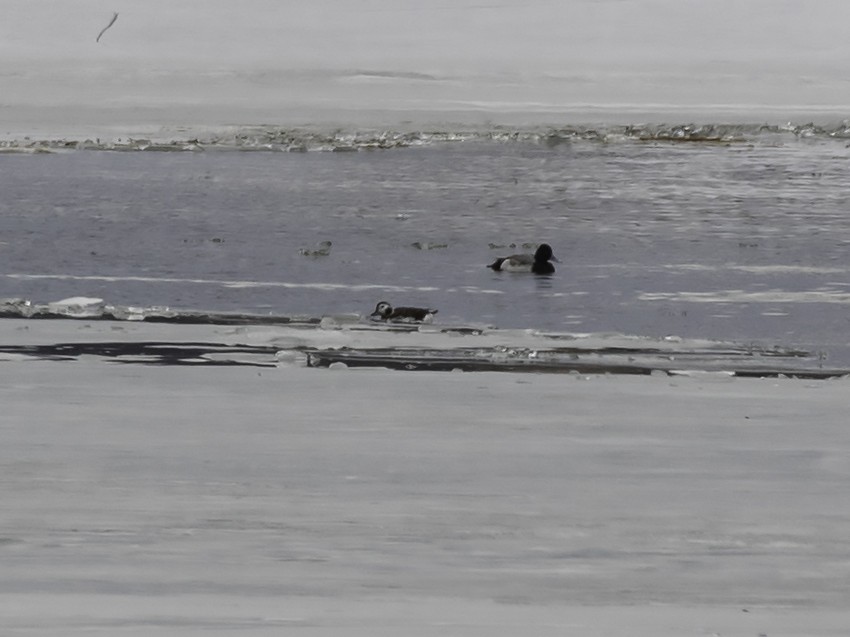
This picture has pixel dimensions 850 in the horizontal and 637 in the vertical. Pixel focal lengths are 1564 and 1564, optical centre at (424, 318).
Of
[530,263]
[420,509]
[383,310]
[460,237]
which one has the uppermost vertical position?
[420,509]

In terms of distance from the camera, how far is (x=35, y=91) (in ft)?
196

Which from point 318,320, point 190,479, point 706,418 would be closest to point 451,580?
point 190,479

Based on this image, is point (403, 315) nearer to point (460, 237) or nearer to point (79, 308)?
point (79, 308)

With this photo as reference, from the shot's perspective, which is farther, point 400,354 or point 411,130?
point 411,130

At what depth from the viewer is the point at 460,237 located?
18.2 m

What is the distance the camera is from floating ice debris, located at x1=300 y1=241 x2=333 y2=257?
15.6 metres

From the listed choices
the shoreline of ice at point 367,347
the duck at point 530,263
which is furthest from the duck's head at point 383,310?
the duck at point 530,263

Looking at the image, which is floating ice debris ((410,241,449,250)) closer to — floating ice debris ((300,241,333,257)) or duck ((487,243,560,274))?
floating ice debris ((300,241,333,257))

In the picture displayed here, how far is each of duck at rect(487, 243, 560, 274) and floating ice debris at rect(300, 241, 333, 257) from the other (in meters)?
2.12

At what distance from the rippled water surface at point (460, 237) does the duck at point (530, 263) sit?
0.20 m

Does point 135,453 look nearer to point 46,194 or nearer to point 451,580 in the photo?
point 451,580

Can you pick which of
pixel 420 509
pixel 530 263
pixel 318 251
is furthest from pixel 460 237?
pixel 420 509

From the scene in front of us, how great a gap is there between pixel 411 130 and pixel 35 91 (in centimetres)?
1911

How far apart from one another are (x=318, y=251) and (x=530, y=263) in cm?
265
